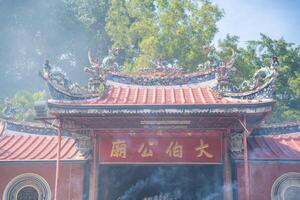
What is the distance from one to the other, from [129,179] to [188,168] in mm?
1688

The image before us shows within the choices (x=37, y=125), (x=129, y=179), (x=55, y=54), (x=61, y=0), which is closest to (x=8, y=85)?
(x=55, y=54)

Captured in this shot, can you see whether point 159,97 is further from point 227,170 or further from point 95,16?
point 95,16

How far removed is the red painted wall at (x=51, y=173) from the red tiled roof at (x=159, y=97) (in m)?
2.25

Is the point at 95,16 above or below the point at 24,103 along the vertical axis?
above

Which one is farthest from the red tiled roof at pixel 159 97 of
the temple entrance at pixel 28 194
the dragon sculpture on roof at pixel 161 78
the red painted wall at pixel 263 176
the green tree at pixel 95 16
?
the green tree at pixel 95 16

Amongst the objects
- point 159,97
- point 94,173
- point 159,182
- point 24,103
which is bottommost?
point 159,182

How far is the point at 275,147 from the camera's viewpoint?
1001 centimetres

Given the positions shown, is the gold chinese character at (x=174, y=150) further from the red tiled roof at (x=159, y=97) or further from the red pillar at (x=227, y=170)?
the red tiled roof at (x=159, y=97)

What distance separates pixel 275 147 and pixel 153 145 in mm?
3213

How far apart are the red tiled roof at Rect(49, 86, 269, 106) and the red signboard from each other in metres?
1.05

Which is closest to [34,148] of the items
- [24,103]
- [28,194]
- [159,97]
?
[28,194]

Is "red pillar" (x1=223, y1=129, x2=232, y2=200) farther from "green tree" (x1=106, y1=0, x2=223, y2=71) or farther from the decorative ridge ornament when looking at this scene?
"green tree" (x1=106, y1=0, x2=223, y2=71)

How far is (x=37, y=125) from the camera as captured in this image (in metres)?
11.4

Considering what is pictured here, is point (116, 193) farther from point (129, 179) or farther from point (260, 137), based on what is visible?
point (260, 137)
